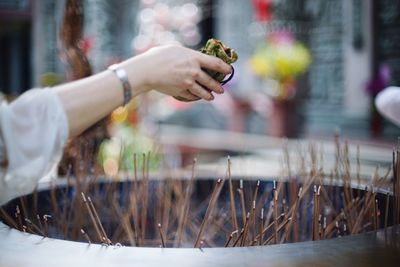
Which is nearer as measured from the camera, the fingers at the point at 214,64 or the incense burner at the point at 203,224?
the incense burner at the point at 203,224

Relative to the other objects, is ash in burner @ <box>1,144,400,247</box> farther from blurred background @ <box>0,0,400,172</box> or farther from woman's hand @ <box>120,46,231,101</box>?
blurred background @ <box>0,0,400,172</box>

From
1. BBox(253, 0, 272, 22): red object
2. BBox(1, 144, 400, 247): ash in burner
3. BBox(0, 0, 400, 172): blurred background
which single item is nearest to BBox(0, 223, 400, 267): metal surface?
BBox(1, 144, 400, 247): ash in burner

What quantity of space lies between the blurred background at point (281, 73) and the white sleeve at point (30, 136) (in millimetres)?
2339

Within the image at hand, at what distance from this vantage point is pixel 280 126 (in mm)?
5320

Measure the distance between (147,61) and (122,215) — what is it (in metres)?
0.38

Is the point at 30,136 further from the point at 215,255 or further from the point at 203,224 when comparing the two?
the point at 215,255

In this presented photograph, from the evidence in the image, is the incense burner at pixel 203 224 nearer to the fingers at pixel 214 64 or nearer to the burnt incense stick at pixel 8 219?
the burnt incense stick at pixel 8 219

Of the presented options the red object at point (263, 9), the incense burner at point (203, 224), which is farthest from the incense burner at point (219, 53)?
the red object at point (263, 9)

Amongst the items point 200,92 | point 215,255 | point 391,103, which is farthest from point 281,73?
point 215,255

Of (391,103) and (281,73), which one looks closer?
(391,103)

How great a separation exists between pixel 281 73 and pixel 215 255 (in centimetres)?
464

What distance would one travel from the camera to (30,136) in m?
1.08

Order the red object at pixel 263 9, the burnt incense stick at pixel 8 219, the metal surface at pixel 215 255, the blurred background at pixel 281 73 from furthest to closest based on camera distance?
1. the red object at pixel 263 9
2. the blurred background at pixel 281 73
3. the burnt incense stick at pixel 8 219
4. the metal surface at pixel 215 255

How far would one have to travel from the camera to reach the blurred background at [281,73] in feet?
15.0
